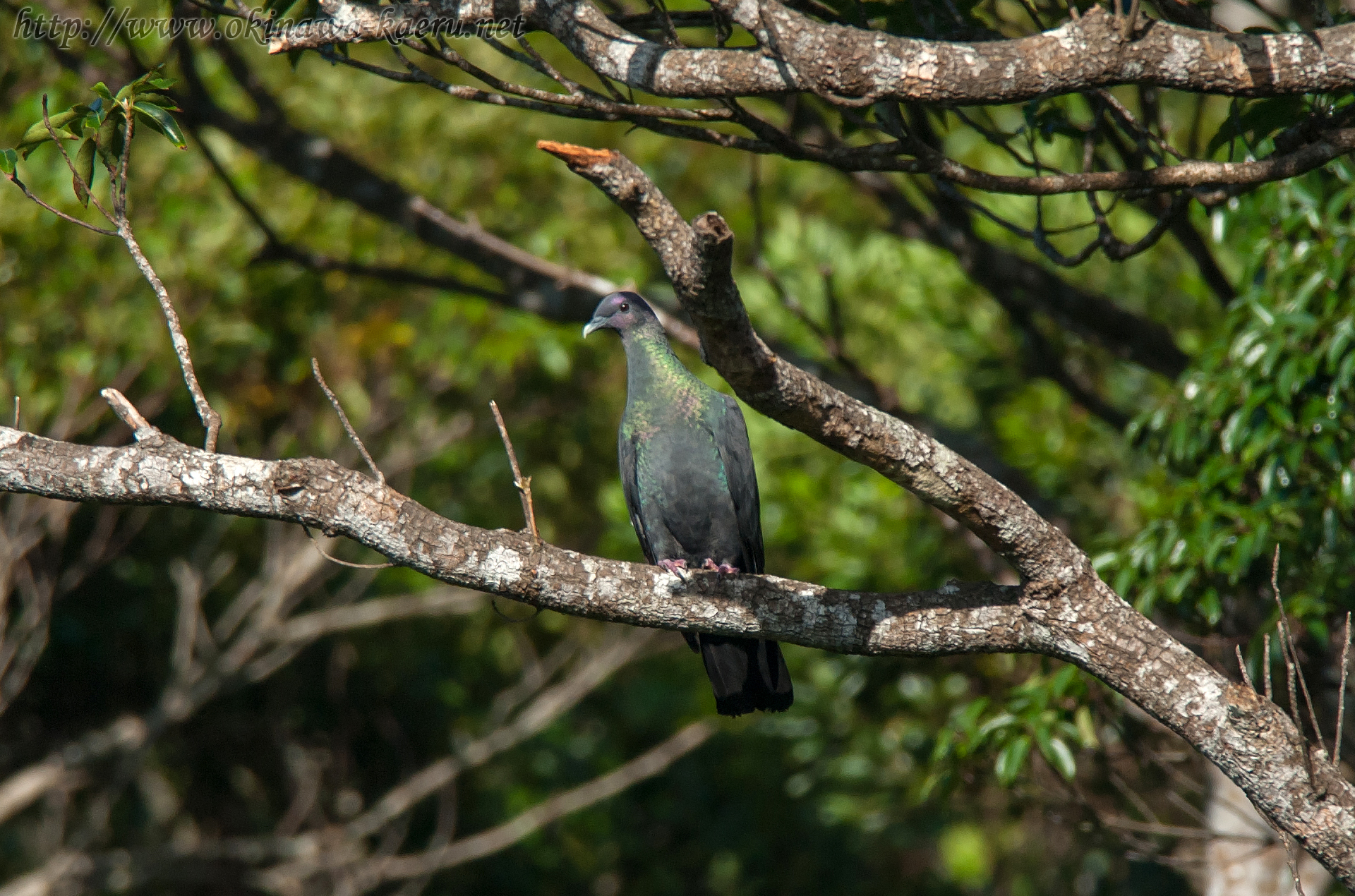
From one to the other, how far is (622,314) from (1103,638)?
206 centimetres

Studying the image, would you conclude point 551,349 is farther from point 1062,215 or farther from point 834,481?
point 1062,215

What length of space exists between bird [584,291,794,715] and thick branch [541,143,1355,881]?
47.6 inches

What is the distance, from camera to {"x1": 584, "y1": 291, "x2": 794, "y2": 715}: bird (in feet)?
13.2

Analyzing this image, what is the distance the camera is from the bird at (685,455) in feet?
13.2

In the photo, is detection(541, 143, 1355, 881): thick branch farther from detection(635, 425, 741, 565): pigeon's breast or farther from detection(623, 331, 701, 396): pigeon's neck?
detection(623, 331, 701, 396): pigeon's neck

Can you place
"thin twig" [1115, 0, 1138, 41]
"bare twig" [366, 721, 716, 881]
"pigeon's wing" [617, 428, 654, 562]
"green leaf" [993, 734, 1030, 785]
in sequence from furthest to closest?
"bare twig" [366, 721, 716, 881]
"pigeon's wing" [617, 428, 654, 562]
"green leaf" [993, 734, 1030, 785]
"thin twig" [1115, 0, 1138, 41]

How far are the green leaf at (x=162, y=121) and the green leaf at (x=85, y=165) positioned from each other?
0.14 m

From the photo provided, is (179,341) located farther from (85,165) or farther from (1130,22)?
(1130,22)

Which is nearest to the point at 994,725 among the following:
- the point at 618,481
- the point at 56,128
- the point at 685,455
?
the point at 685,455

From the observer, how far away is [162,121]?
281cm

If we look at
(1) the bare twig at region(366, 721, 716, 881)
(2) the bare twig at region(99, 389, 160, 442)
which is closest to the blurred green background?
(1) the bare twig at region(366, 721, 716, 881)

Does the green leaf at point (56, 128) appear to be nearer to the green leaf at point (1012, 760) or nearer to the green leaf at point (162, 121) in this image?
the green leaf at point (162, 121)

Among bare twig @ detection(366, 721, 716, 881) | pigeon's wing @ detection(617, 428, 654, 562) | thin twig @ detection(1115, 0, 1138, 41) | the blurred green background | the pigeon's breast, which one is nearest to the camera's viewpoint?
thin twig @ detection(1115, 0, 1138, 41)

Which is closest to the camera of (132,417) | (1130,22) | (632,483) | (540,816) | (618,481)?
(1130,22)
